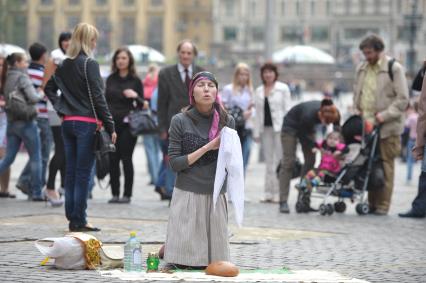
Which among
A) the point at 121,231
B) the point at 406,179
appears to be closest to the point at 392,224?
the point at 121,231

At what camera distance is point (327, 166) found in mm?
16125

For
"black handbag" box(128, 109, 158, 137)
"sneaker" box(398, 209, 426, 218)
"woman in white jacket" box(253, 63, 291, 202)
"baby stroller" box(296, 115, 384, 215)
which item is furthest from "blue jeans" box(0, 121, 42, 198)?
"sneaker" box(398, 209, 426, 218)

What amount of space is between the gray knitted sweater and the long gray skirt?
0.08 meters

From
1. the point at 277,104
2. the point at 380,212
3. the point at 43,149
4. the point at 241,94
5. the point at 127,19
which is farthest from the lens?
the point at 127,19

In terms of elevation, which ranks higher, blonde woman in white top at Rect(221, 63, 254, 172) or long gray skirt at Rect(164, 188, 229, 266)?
blonde woman in white top at Rect(221, 63, 254, 172)

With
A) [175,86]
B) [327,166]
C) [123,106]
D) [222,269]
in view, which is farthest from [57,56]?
[222,269]

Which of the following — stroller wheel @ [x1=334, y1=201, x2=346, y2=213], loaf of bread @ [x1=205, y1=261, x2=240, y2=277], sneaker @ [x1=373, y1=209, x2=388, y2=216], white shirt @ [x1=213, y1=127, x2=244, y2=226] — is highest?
white shirt @ [x1=213, y1=127, x2=244, y2=226]

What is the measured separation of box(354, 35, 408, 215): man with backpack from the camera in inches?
635

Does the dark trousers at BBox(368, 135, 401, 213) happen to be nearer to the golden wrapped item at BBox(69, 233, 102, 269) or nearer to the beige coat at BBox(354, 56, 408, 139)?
the beige coat at BBox(354, 56, 408, 139)

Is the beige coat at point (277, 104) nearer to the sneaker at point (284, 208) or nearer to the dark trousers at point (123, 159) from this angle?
the sneaker at point (284, 208)

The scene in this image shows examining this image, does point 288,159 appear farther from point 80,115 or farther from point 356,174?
point 80,115

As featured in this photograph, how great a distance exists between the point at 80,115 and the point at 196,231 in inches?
120

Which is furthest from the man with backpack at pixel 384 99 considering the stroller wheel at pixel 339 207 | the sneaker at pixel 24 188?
the sneaker at pixel 24 188

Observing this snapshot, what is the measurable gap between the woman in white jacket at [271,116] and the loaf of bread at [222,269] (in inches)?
336
